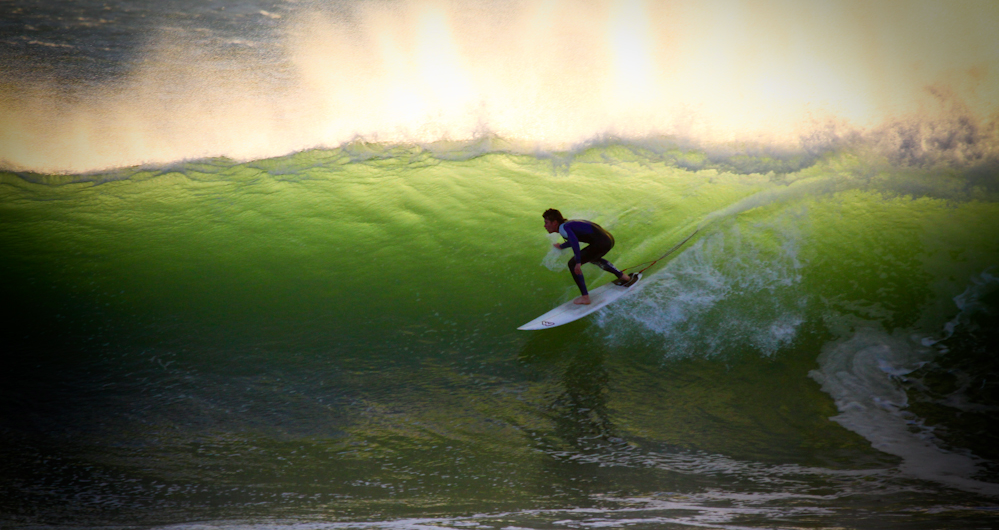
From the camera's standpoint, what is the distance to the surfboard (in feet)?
13.2

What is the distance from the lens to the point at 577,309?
4102mm

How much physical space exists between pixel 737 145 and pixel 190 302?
20.1ft

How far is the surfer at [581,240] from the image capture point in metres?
3.69

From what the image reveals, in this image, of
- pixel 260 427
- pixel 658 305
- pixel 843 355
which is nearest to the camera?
pixel 260 427

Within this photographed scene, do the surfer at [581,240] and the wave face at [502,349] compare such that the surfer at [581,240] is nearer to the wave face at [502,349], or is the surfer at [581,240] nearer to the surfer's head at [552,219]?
the surfer's head at [552,219]

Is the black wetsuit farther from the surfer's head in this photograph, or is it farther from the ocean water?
the ocean water

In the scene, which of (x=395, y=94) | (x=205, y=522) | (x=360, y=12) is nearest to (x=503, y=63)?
(x=395, y=94)

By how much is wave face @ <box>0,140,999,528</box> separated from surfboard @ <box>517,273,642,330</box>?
191 mm

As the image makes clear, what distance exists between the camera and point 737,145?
683cm

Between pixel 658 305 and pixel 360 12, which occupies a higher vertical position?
pixel 360 12

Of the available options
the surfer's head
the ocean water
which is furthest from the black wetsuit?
the ocean water

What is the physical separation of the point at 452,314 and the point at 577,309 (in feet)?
3.25

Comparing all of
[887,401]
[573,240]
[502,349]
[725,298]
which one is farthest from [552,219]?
[887,401]

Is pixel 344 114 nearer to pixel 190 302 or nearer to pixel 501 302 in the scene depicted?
pixel 190 302
